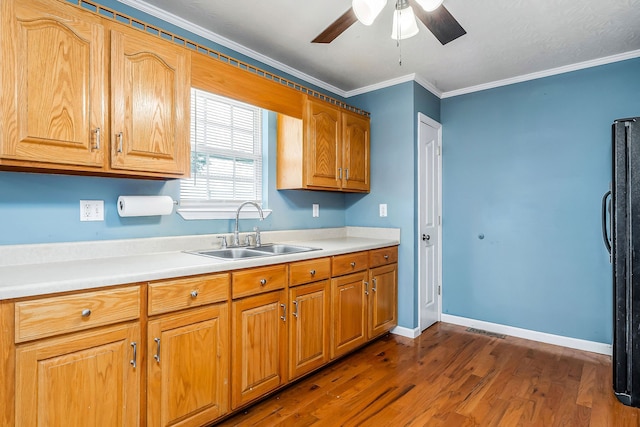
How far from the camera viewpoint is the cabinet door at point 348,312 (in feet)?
8.55

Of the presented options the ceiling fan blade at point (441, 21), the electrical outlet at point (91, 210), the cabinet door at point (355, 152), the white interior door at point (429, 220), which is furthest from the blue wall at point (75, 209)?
the white interior door at point (429, 220)

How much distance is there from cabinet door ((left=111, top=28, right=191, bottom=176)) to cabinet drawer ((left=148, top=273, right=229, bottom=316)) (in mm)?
633

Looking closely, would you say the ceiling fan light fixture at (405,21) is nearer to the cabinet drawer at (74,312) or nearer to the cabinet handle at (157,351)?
the cabinet drawer at (74,312)

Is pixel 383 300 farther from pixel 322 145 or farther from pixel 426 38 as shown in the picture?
pixel 426 38

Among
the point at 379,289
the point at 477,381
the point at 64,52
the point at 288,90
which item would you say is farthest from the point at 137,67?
the point at 477,381

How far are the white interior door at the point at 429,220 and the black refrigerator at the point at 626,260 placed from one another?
1467 millimetres

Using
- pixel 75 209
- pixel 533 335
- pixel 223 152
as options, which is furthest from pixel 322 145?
pixel 533 335

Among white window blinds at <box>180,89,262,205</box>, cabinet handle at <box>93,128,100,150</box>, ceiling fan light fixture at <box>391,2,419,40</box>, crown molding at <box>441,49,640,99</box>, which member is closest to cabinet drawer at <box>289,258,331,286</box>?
white window blinds at <box>180,89,262,205</box>

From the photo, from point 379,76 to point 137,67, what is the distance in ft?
7.22

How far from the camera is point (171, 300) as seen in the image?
5.37ft

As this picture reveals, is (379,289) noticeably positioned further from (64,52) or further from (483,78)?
(64,52)

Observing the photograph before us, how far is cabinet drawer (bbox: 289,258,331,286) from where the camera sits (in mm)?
2248

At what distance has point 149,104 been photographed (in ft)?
6.00

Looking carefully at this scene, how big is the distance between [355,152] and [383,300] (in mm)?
1398
